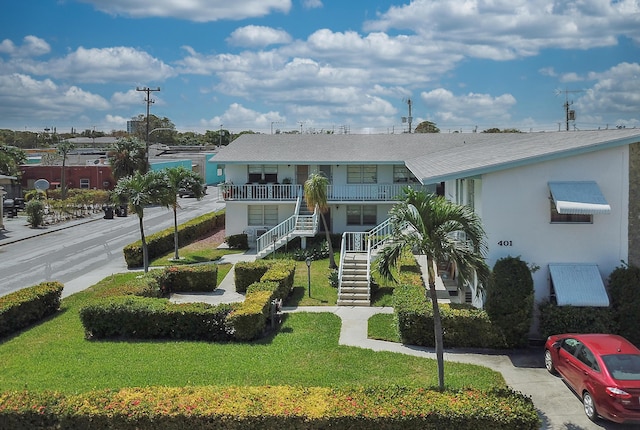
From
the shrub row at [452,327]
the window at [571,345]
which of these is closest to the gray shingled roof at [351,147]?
the shrub row at [452,327]

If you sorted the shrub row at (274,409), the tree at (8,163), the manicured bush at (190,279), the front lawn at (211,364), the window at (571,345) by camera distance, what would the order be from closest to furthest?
the shrub row at (274,409) → the window at (571,345) → the front lawn at (211,364) → the manicured bush at (190,279) → the tree at (8,163)

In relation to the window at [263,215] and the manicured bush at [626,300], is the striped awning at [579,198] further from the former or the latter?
the window at [263,215]

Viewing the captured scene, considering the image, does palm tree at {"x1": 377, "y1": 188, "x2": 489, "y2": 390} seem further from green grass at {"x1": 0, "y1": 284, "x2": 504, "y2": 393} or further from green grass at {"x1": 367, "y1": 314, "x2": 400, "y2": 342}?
green grass at {"x1": 367, "y1": 314, "x2": 400, "y2": 342}

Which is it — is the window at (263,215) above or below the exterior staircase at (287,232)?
above

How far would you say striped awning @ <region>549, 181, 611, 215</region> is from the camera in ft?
52.7

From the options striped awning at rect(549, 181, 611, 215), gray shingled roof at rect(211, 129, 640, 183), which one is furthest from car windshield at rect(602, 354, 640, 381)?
gray shingled roof at rect(211, 129, 640, 183)

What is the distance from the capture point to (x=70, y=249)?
36.2 meters

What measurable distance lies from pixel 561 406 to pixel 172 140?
162537 mm

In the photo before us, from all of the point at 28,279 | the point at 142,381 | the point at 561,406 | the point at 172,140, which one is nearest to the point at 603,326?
the point at 561,406

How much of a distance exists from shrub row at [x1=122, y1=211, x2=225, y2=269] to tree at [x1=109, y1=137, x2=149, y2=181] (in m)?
22.2

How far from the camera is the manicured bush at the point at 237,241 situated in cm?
3459

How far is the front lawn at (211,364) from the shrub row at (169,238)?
11.5 meters

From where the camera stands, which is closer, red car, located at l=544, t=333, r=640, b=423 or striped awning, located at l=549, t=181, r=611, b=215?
red car, located at l=544, t=333, r=640, b=423

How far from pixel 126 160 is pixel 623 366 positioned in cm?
5821
